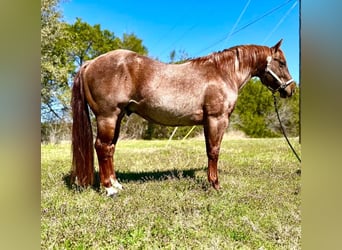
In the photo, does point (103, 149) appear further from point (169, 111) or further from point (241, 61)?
point (241, 61)

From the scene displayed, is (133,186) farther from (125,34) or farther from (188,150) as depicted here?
(125,34)

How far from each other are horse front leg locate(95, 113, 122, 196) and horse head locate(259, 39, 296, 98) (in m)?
0.82

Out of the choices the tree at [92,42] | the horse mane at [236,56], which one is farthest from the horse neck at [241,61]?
the tree at [92,42]

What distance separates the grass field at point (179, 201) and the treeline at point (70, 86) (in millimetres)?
64

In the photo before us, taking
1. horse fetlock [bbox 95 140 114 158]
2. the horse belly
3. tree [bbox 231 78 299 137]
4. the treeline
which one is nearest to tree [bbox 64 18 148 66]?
the treeline

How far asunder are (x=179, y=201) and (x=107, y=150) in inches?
17.5

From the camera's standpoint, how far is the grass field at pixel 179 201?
157 cm

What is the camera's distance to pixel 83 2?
1634 mm

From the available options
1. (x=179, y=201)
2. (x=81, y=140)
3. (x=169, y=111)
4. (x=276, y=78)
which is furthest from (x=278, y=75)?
(x=81, y=140)

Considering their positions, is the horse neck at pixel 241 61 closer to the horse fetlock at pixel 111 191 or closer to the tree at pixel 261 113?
the tree at pixel 261 113

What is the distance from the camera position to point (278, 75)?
1.78 meters

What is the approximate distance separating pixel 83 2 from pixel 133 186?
3.11 feet

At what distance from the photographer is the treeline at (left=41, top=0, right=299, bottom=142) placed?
161 cm
